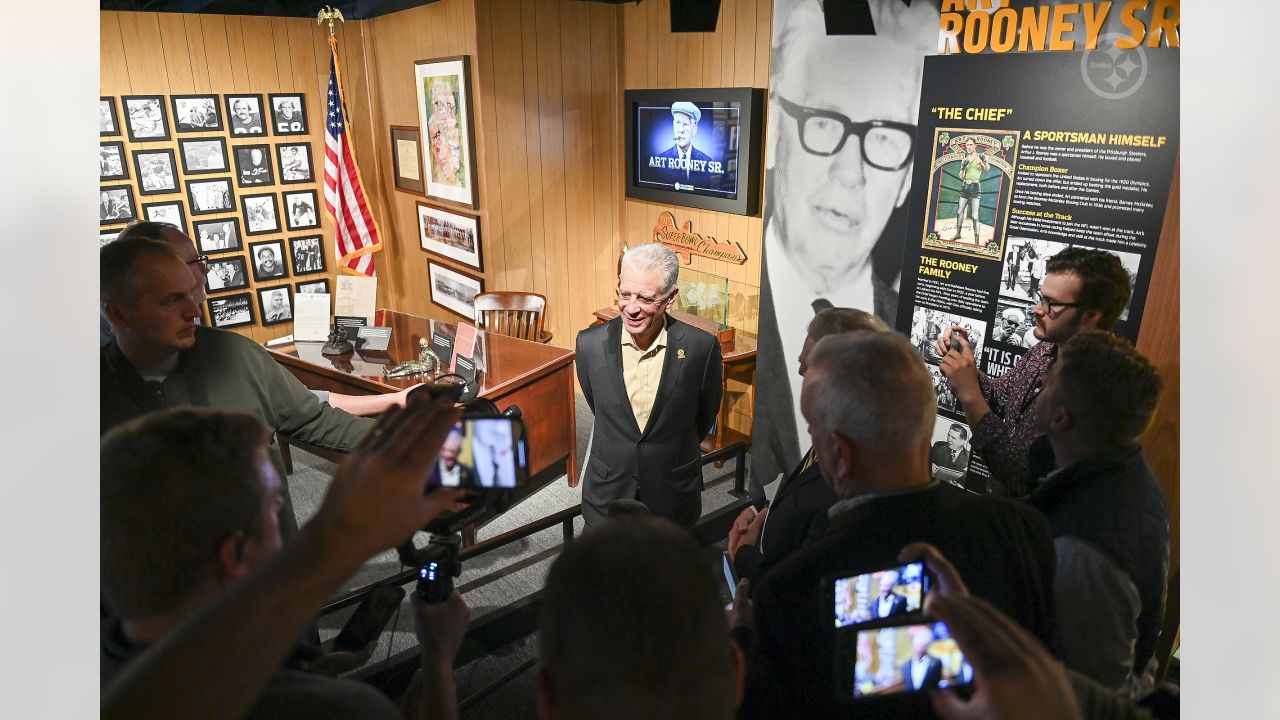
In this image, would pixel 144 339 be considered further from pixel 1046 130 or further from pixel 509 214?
pixel 509 214

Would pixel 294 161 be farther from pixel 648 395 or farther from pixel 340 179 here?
pixel 648 395

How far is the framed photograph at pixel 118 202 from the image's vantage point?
431 mm

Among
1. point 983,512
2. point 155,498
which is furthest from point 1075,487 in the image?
point 155,498

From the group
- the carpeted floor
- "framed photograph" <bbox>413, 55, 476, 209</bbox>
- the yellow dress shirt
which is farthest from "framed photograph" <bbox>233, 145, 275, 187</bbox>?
"framed photograph" <bbox>413, 55, 476, 209</bbox>

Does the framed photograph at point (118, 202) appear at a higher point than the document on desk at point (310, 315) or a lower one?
higher

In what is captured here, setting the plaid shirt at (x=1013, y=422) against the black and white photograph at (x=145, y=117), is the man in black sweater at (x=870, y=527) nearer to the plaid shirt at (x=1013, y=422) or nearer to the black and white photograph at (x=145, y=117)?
the plaid shirt at (x=1013, y=422)

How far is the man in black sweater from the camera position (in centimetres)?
45

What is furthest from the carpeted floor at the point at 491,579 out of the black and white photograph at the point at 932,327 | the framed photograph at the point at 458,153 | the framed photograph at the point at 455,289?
the framed photograph at the point at 458,153

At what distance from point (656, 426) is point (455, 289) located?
2094mm

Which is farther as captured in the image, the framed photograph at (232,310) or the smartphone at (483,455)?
the framed photograph at (232,310)

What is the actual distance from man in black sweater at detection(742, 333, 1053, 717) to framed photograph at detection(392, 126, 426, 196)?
20.2 inches

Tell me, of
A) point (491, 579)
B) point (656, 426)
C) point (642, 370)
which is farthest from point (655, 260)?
point (491, 579)

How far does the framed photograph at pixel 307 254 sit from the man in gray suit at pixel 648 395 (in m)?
0.44

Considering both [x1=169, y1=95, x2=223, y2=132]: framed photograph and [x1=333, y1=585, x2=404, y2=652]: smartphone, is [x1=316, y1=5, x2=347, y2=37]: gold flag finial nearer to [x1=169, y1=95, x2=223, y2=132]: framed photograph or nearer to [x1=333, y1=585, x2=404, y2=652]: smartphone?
[x1=169, y1=95, x2=223, y2=132]: framed photograph
